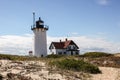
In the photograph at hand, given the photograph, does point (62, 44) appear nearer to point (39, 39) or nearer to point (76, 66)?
point (39, 39)

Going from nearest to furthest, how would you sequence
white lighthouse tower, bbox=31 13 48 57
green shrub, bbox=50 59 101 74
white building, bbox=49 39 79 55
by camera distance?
1. green shrub, bbox=50 59 101 74
2. white lighthouse tower, bbox=31 13 48 57
3. white building, bbox=49 39 79 55

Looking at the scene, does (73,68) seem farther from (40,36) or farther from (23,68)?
(40,36)

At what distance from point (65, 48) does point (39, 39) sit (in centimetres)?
1088

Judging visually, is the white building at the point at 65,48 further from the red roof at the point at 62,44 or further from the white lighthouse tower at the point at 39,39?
the white lighthouse tower at the point at 39,39

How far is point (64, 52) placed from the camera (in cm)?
8031

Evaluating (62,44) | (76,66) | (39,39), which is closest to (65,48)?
(62,44)

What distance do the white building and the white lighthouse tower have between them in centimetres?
846

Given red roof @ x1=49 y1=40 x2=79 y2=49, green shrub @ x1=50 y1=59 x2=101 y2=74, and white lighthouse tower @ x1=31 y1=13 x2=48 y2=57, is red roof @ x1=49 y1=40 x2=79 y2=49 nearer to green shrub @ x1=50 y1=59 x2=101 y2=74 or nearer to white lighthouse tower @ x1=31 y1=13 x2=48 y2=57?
white lighthouse tower @ x1=31 y1=13 x2=48 y2=57

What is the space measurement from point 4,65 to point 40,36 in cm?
4990

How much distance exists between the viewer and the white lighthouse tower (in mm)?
69625

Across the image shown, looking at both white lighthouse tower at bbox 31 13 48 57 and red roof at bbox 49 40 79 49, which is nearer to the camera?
white lighthouse tower at bbox 31 13 48 57

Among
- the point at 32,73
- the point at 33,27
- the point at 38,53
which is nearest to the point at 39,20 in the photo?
the point at 33,27

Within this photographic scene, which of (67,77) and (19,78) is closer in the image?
(19,78)

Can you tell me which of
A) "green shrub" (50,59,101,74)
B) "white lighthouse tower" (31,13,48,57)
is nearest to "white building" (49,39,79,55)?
"white lighthouse tower" (31,13,48,57)
